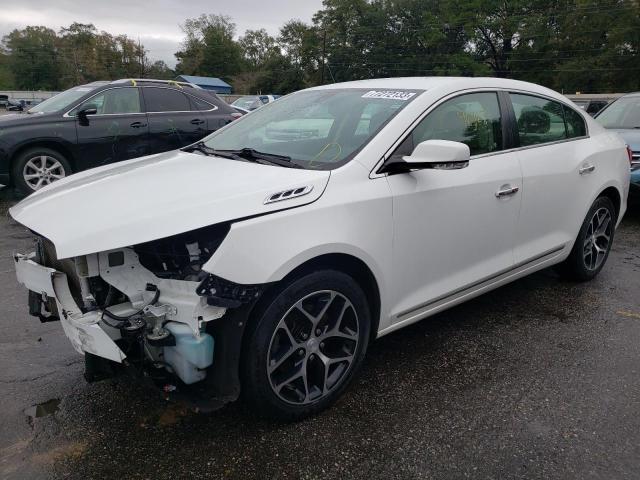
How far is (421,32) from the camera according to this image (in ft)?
226

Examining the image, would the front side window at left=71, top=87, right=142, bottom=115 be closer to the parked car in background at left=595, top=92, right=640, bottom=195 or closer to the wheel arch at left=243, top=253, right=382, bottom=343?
the wheel arch at left=243, top=253, right=382, bottom=343

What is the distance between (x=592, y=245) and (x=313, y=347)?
3.14 m

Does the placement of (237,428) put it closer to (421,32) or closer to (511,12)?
(511,12)

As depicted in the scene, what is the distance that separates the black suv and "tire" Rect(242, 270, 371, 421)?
19.4 feet

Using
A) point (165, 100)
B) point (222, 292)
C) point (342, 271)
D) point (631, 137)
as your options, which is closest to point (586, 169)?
point (342, 271)

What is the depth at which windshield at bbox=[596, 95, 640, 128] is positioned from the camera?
7754 mm

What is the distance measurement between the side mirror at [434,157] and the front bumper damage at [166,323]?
3.52 feet

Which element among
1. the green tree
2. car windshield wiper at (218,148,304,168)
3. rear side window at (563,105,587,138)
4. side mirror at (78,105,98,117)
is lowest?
car windshield wiper at (218,148,304,168)

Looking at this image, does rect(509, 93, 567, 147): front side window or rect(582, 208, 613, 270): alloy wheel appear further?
rect(582, 208, 613, 270): alloy wheel

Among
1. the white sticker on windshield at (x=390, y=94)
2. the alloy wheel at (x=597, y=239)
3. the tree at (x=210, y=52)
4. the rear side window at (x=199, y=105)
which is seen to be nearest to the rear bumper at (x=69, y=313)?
the white sticker on windshield at (x=390, y=94)

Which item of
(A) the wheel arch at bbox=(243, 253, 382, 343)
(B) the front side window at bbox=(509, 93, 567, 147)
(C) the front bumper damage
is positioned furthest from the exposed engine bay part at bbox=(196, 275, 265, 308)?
(B) the front side window at bbox=(509, 93, 567, 147)

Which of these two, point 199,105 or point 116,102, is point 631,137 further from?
point 116,102

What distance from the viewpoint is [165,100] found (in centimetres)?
790

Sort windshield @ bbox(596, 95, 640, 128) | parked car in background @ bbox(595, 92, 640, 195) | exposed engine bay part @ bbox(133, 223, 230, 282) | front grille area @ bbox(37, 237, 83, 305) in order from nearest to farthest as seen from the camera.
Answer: exposed engine bay part @ bbox(133, 223, 230, 282)
front grille area @ bbox(37, 237, 83, 305)
parked car in background @ bbox(595, 92, 640, 195)
windshield @ bbox(596, 95, 640, 128)
